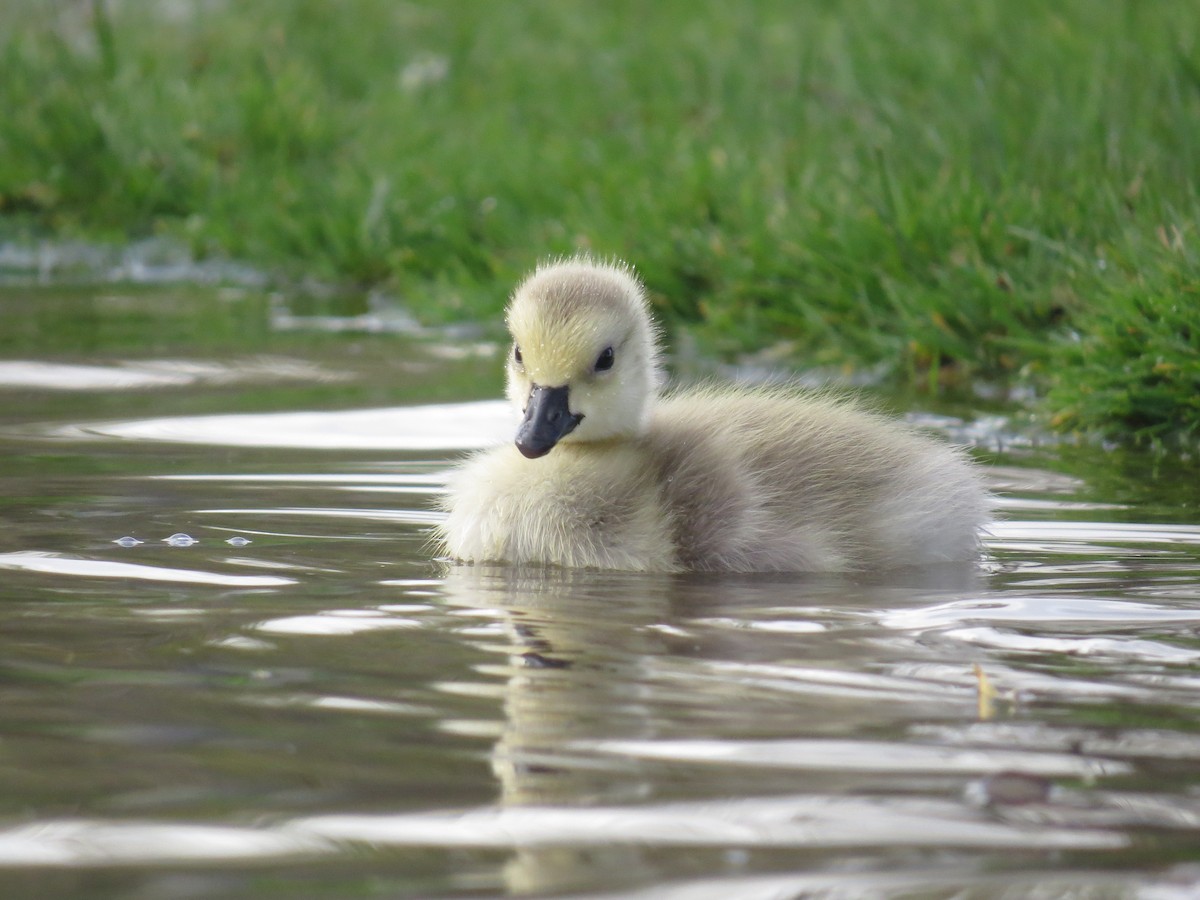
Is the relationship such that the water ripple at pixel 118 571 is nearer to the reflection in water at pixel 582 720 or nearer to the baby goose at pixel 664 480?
the reflection in water at pixel 582 720

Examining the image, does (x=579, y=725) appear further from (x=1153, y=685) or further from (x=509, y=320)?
(x=509, y=320)

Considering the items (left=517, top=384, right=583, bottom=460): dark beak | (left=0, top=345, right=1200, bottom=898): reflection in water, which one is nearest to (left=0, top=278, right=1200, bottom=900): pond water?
Result: (left=0, top=345, right=1200, bottom=898): reflection in water

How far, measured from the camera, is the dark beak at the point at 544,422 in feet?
14.7

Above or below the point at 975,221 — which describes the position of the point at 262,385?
below

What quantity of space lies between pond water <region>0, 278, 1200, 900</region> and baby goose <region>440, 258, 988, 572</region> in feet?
0.38

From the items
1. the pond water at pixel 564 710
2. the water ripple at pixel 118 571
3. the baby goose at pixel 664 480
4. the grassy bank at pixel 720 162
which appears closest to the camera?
the pond water at pixel 564 710

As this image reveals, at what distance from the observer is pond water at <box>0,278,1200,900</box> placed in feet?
7.92

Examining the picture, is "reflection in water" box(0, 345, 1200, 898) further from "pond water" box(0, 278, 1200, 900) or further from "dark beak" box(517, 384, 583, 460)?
"dark beak" box(517, 384, 583, 460)

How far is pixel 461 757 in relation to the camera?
9.12 ft

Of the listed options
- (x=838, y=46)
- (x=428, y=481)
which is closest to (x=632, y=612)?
(x=428, y=481)

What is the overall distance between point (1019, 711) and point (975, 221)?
15.3 feet

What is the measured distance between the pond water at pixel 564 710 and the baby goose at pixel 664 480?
0.12 meters

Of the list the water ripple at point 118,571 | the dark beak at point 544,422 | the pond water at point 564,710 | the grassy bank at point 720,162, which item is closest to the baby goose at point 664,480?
the dark beak at point 544,422

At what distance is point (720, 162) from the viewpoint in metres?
9.27
